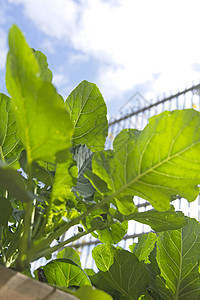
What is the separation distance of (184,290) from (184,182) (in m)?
0.13

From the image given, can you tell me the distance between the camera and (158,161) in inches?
9.1

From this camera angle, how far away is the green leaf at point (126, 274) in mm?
308

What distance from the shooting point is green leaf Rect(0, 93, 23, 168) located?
1.06ft

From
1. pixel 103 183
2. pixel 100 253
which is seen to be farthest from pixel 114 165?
pixel 100 253

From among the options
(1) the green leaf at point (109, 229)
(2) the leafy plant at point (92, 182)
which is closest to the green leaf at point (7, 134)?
(2) the leafy plant at point (92, 182)

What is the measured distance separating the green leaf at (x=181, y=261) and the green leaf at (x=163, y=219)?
5 centimetres

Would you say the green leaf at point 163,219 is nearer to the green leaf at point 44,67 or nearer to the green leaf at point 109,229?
the green leaf at point 109,229

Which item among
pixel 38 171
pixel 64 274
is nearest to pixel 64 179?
pixel 38 171

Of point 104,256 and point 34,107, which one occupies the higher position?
point 34,107

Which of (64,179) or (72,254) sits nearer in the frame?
(64,179)

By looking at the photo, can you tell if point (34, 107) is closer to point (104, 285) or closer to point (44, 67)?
point (44, 67)

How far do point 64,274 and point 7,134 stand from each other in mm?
146

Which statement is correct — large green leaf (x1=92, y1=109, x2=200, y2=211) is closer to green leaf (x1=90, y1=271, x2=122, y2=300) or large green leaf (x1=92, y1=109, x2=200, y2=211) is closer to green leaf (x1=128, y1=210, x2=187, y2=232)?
green leaf (x1=128, y1=210, x2=187, y2=232)

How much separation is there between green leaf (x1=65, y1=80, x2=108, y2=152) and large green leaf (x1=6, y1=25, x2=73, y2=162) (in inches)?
3.9
